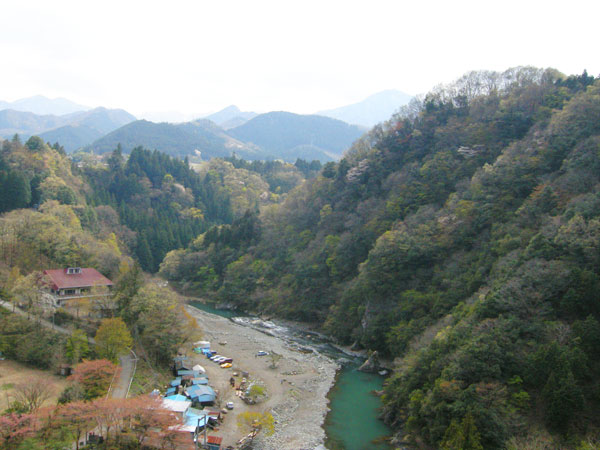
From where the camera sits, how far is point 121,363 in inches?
1011

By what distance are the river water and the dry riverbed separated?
64 cm

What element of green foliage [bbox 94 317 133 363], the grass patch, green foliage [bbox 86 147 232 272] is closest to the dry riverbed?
the grass patch

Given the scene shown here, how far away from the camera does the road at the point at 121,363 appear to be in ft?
73.0

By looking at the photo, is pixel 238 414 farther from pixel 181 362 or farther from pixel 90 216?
pixel 90 216

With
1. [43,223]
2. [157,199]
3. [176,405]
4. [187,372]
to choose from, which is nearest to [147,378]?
[187,372]

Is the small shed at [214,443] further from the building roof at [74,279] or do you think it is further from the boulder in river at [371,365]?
the building roof at [74,279]

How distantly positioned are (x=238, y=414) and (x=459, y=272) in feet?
62.1

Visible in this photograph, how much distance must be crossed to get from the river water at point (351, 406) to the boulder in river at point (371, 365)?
486mm

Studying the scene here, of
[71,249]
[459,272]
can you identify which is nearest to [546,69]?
[459,272]

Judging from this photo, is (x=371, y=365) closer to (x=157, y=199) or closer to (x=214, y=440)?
(x=214, y=440)

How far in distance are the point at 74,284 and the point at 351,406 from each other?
67.2 ft

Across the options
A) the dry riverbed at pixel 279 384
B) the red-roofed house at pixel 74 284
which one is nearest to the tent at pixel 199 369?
the dry riverbed at pixel 279 384

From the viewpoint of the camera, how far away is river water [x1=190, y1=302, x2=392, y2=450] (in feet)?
71.3

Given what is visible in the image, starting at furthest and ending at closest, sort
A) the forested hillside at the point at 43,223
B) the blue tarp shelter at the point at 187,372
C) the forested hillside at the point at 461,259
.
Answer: the forested hillside at the point at 43,223
the blue tarp shelter at the point at 187,372
the forested hillside at the point at 461,259
